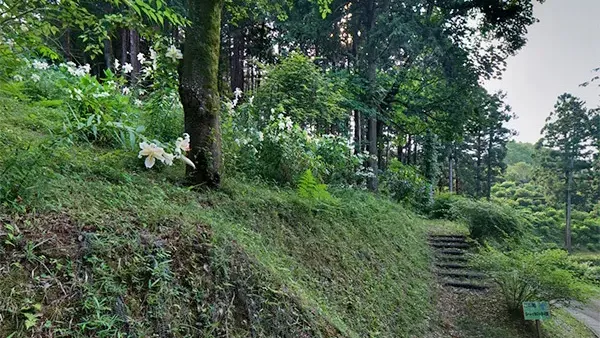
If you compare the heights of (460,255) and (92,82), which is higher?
(92,82)

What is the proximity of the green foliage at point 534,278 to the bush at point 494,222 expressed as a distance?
7.64 ft

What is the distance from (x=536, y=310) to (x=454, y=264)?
2.26m

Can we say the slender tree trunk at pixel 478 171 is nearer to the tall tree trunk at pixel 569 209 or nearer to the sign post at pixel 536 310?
the tall tree trunk at pixel 569 209

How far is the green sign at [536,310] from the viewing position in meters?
3.88

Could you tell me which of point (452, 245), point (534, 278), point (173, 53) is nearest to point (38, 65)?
point (173, 53)

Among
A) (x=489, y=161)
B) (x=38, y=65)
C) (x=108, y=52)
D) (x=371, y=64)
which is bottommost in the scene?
(x=489, y=161)

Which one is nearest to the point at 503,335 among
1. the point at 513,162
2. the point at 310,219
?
the point at 310,219

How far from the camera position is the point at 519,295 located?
457cm

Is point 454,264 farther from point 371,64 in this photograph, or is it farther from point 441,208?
point 371,64

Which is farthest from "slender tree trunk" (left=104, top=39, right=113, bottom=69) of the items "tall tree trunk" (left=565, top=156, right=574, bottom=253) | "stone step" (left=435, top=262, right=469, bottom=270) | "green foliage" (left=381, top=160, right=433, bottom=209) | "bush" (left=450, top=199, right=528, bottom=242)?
"tall tree trunk" (left=565, top=156, right=574, bottom=253)

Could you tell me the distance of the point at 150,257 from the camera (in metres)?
1.50

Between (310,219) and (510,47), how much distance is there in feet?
32.4

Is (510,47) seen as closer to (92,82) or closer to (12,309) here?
(92,82)

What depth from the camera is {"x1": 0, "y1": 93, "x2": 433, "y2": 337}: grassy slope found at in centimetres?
A: 119
